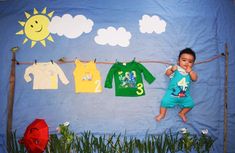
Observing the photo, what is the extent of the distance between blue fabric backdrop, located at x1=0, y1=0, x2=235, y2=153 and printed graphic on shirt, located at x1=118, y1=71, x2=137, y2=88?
0.11m

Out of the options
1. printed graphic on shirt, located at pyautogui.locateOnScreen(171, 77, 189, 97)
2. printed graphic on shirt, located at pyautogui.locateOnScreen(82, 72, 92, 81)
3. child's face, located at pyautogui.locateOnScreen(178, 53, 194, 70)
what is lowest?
printed graphic on shirt, located at pyautogui.locateOnScreen(171, 77, 189, 97)

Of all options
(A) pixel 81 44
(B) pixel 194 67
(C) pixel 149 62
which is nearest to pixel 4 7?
(A) pixel 81 44

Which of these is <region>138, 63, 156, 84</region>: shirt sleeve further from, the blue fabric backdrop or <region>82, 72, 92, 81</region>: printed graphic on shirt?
<region>82, 72, 92, 81</region>: printed graphic on shirt

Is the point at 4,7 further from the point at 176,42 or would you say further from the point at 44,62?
the point at 176,42

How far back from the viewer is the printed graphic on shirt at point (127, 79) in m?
1.77

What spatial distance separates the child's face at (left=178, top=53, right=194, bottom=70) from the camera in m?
1.70

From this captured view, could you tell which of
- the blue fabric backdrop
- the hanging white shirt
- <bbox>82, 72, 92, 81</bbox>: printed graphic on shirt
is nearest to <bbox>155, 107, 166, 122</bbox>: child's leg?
the blue fabric backdrop

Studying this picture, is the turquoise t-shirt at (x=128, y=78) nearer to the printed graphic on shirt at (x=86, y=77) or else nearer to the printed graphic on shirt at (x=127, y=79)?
the printed graphic on shirt at (x=127, y=79)

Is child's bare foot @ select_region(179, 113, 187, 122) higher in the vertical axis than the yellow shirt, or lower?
lower

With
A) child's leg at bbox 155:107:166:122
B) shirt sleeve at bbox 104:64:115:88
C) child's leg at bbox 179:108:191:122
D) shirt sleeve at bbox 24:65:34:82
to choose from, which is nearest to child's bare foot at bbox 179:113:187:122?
→ child's leg at bbox 179:108:191:122

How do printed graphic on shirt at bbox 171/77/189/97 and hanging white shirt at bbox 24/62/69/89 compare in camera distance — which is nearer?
printed graphic on shirt at bbox 171/77/189/97

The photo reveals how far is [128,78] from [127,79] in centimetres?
1

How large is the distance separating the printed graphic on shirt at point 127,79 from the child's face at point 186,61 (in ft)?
1.26

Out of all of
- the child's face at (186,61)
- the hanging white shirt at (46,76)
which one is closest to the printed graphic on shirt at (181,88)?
the child's face at (186,61)
